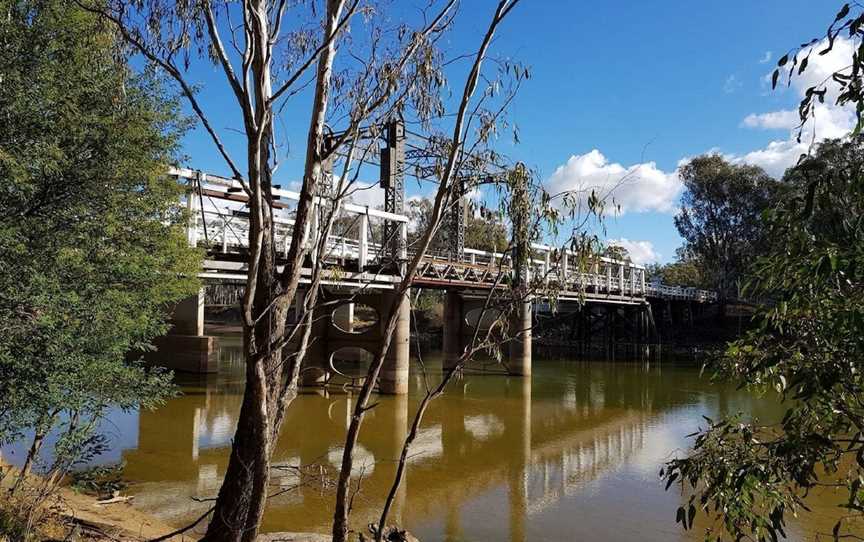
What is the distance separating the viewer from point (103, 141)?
644cm

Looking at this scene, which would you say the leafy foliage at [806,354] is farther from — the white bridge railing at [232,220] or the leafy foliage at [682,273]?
the leafy foliage at [682,273]

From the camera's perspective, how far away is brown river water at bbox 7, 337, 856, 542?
759 cm

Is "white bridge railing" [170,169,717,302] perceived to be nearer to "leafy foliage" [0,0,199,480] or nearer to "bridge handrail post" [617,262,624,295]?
"leafy foliage" [0,0,199,480]

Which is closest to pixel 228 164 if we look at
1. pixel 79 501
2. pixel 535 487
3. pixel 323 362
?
pixel 79 501

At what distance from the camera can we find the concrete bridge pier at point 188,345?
21.3 metres

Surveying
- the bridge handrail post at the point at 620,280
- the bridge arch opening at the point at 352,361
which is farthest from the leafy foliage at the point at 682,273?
the bridge arch opening at the point at 352,361

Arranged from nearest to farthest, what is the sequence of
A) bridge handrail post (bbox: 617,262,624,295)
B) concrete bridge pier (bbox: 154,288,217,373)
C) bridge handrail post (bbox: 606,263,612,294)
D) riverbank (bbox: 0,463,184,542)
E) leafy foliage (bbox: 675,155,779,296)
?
riverbank (bbox: 0,463,184,542)
concrete bridge pier (bbox: 154,288,217,373)
bridge handrail post (bbox: 606,263,612,294)
bridge handrail post (bbox: 617,262,624,295)
leafy foliage (bbox: 675,155,779,296)

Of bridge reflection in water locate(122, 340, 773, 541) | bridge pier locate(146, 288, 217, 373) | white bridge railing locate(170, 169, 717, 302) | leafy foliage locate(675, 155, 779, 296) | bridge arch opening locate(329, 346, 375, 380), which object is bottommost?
bridge reflection in water locate(122, 340, 773, 541)

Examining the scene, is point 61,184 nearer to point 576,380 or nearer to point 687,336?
point 576,380

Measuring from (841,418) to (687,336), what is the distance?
3917 centimetres

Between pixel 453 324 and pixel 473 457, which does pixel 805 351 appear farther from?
pixel 453 324

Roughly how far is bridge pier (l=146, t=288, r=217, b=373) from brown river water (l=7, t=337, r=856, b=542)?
80 cm

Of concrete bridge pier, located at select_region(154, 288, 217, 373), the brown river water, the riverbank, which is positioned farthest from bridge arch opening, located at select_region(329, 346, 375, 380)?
the riverbank

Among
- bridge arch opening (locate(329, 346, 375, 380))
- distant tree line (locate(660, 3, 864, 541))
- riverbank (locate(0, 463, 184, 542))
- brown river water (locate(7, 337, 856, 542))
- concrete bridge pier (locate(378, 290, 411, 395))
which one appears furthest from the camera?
bridge arch opening (locate(329, 346, 375, 380))
